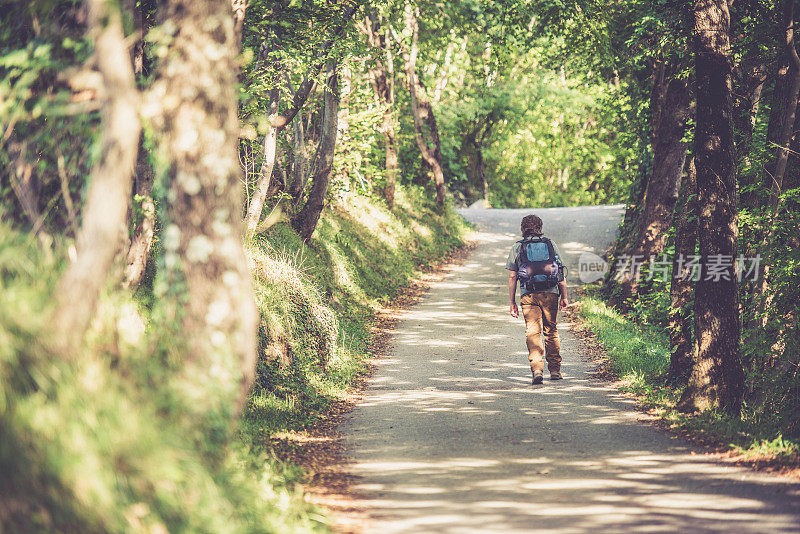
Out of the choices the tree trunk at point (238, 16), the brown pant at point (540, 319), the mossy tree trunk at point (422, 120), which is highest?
the mossy tree trunk at point (422, 120)

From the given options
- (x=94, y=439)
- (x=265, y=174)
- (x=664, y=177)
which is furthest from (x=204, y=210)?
(x=664, y=177)

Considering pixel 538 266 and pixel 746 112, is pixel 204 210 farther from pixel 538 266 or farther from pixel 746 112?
pixel 746 112

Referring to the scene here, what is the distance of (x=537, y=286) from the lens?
32.2 ft

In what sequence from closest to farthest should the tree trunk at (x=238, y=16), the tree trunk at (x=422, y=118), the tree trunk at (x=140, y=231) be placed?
the tree trunk at (x=238, y=16) → the tree trunk at (x=140, y=231) → the tree trunk at (x=422, y=118)

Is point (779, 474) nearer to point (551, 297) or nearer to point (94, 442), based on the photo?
point (551, 297)

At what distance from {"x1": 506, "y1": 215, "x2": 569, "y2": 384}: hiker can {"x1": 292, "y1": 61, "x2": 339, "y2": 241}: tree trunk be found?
4897 mm

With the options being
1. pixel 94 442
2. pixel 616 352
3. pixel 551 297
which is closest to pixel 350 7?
pixel 551 297

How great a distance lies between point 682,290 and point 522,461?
15.2 feet

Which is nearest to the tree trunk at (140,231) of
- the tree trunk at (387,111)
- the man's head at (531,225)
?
the man's head at (531,225)

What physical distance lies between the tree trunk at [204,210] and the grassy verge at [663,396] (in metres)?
4.62

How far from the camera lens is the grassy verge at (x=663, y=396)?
6.55 m

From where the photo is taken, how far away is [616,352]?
11.0m

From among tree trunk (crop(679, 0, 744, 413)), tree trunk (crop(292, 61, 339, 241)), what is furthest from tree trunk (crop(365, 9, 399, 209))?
tree trunk (crop(679, 0, 744, 413))

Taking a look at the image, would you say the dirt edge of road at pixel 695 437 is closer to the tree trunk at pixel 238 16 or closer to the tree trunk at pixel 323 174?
the tree trunk at pixel 323 174
